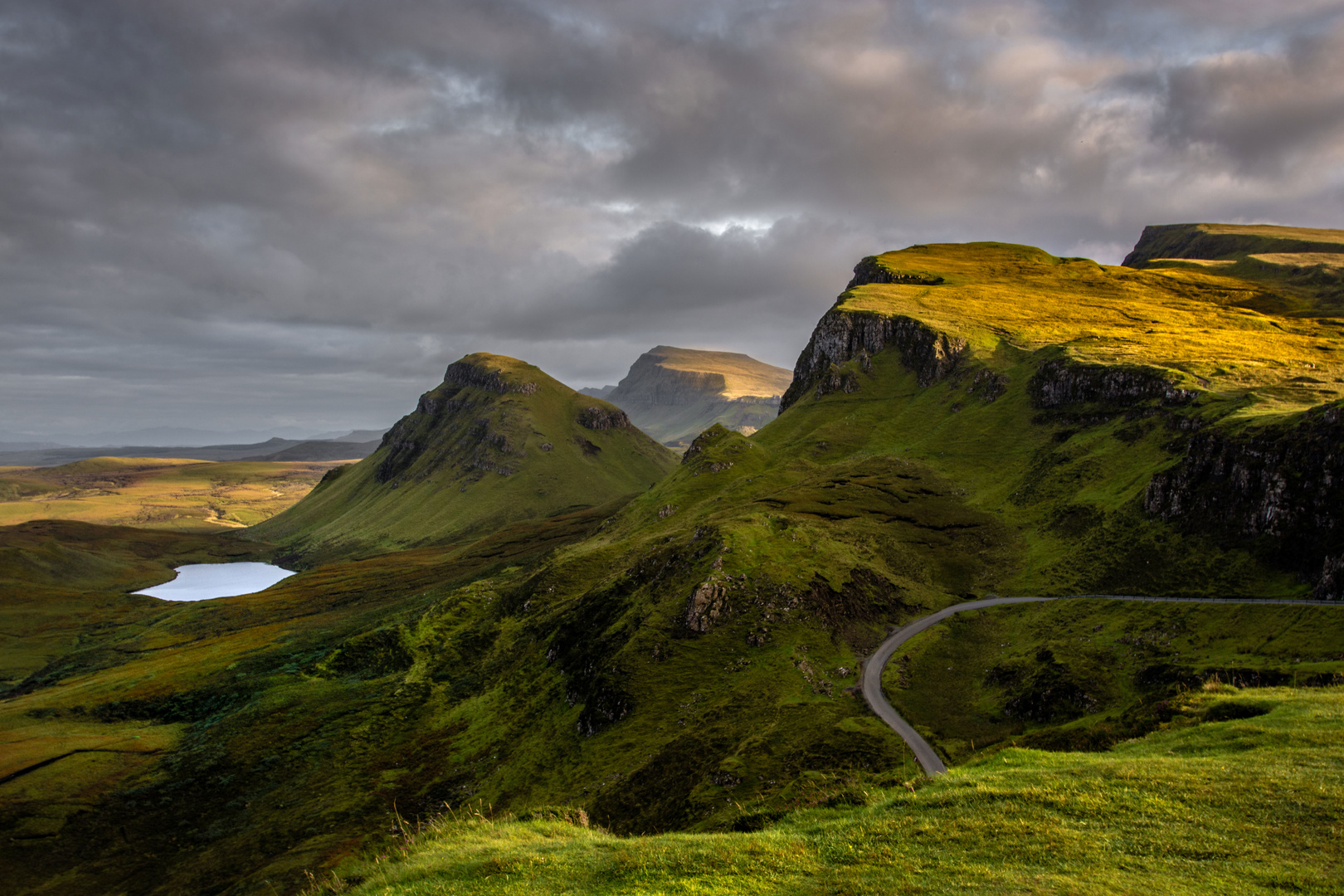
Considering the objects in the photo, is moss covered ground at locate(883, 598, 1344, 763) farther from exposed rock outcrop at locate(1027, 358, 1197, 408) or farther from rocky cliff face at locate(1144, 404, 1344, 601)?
exposed rock outcrop at locate(1027, 358, 1197, 408)

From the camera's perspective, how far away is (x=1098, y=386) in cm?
15238

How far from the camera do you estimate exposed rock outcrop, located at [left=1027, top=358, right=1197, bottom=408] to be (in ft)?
445

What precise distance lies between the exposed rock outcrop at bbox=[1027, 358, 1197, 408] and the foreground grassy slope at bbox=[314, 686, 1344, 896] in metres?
129

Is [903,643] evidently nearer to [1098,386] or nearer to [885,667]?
[885,667]

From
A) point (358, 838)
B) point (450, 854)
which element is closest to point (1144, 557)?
point (450, 854)

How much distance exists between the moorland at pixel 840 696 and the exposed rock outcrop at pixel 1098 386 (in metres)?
0.92

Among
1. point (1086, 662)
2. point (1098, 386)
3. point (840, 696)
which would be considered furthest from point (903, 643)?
point (1098, 386)

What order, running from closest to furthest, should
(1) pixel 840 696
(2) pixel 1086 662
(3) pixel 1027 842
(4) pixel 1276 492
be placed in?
(3) pixel 1027 842
(2) pixel 1086 662
(1) pixel 840 696
(4) pixel 1276 492

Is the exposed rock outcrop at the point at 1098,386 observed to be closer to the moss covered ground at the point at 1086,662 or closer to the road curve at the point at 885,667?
the road curve at the point at 885,667

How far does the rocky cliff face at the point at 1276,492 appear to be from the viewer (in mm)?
81000

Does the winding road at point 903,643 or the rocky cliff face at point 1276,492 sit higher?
the rocky cliff face at point 1276,492

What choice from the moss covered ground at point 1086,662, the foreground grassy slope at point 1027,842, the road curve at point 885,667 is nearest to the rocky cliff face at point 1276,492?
the moss covered ground at point 1086,662

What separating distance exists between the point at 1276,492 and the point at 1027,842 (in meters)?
99.5

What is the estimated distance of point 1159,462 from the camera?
11669 cm
